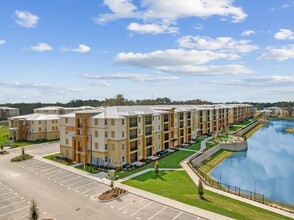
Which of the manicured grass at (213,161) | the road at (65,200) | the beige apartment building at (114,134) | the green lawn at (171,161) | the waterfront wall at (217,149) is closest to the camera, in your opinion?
the road at (65,200)

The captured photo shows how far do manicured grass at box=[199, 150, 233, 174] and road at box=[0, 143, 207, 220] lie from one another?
24.6 m

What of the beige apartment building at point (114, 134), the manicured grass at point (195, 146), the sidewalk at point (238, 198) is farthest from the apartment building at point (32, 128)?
the sidewalk at point (238, 198)

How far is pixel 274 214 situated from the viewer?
27859 millimetres

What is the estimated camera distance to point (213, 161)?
57.9 meters

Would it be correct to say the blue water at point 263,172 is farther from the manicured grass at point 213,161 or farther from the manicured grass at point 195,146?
the manicured grass at point 195,146

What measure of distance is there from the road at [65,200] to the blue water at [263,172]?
20935mm

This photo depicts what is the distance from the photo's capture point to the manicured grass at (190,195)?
27.0m

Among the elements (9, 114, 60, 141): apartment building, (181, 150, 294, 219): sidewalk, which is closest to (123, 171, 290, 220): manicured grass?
(181, 150, 294, 219): sidewalk

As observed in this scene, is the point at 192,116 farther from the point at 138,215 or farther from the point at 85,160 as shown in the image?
the point at 138,215

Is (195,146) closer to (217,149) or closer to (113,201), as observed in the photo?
(217,149)

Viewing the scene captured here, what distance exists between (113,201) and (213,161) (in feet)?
113

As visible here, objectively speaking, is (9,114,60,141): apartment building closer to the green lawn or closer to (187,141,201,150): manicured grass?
the green lawn

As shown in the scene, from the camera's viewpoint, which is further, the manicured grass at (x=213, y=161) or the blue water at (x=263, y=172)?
the manicured grass at (x=213, y=161)

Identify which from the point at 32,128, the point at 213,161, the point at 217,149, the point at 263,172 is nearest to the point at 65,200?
the point at 213,161
